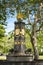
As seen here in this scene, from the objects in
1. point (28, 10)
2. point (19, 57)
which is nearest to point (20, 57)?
point (19, 57)

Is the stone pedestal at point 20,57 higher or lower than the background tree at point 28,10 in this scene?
lower

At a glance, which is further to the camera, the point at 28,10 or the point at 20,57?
the point at 28,10

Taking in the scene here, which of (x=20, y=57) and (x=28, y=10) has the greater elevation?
(x=28, y=10)

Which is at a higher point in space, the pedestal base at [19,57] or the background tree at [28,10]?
the background tree at [28,10]

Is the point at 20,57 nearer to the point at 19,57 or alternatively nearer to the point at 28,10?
the point at 19,57

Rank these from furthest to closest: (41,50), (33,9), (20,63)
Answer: (41,50)
(33,9)
(20,63)

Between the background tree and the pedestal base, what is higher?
the background tree

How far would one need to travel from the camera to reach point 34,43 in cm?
2148

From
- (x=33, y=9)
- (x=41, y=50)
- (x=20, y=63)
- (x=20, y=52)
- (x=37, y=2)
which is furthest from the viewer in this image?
(x=41, y=50)

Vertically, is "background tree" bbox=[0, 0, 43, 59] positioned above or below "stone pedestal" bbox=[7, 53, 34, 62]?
above

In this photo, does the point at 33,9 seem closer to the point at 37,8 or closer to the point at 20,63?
the point at 37,8

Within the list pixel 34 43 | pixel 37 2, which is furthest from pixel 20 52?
pixel 37 2

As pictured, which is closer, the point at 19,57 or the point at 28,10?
the point at 19,57

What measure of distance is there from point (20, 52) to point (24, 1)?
515cm
